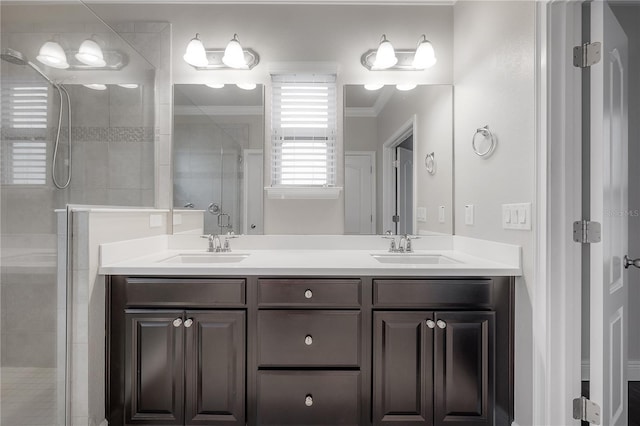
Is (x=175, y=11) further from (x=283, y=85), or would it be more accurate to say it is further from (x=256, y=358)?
(x=256, y=358)

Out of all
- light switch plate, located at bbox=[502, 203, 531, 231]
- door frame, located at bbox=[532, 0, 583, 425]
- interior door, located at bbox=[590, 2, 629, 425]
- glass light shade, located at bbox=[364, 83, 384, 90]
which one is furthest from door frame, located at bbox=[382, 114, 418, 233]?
interior door, located at bbox=[590, 2, 629, 425]

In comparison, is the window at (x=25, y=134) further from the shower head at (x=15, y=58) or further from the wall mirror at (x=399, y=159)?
the wall mirror at (x=399, y=159)

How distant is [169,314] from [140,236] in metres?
0.58

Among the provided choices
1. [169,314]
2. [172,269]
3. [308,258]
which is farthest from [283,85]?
[169,314]

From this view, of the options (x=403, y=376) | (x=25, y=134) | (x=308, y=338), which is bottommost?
(x=403, y=376)

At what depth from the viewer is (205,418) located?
5.17 feet

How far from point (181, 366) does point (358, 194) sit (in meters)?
1.41

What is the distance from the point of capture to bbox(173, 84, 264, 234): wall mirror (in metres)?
2.26

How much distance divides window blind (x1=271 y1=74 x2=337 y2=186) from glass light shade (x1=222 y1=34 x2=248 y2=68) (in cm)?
23

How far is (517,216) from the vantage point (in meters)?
1.55

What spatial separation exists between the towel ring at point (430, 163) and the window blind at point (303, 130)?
2.03ft

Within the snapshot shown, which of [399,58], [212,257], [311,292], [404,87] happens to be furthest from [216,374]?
[399,58]

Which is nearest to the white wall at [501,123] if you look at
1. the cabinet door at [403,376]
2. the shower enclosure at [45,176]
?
the cabinet door at [403,376]

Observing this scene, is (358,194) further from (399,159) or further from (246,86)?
(246,86)
